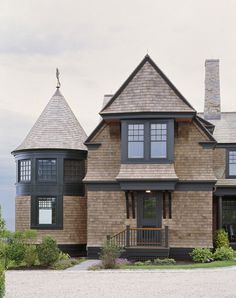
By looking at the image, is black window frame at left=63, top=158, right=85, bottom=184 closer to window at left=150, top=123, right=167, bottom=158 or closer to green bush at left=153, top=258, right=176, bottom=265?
window at left=150, top=123, right=167, bottom=158

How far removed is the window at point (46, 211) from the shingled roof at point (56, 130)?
107 inches

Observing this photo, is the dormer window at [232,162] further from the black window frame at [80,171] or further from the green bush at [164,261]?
the green bush at [164,261]

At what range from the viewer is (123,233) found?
3102 centimetres

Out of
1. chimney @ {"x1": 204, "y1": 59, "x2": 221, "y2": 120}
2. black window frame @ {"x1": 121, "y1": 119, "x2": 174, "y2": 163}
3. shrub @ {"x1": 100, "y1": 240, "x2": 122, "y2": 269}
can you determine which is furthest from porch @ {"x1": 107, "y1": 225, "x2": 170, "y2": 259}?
chimney @ {"x1": 204, "y1": 59, "x2": 221, "y2": 120}

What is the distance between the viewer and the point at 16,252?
91.4 feet

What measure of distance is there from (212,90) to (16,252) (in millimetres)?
16132

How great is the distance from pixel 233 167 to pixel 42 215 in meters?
10.3

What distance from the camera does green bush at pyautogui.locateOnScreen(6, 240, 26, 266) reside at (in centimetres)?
2776

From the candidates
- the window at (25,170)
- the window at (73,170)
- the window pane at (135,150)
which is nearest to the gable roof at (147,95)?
the window pane at (135,150)

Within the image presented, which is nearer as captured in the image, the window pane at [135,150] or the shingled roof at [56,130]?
the window pane at [135,150]

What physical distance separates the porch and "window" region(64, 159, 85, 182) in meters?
4.31

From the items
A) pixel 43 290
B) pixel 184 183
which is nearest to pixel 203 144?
pixel 184 183

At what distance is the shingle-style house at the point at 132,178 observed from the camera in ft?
100

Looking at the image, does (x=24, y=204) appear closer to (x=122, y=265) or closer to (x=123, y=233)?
(x=123, y=233)
